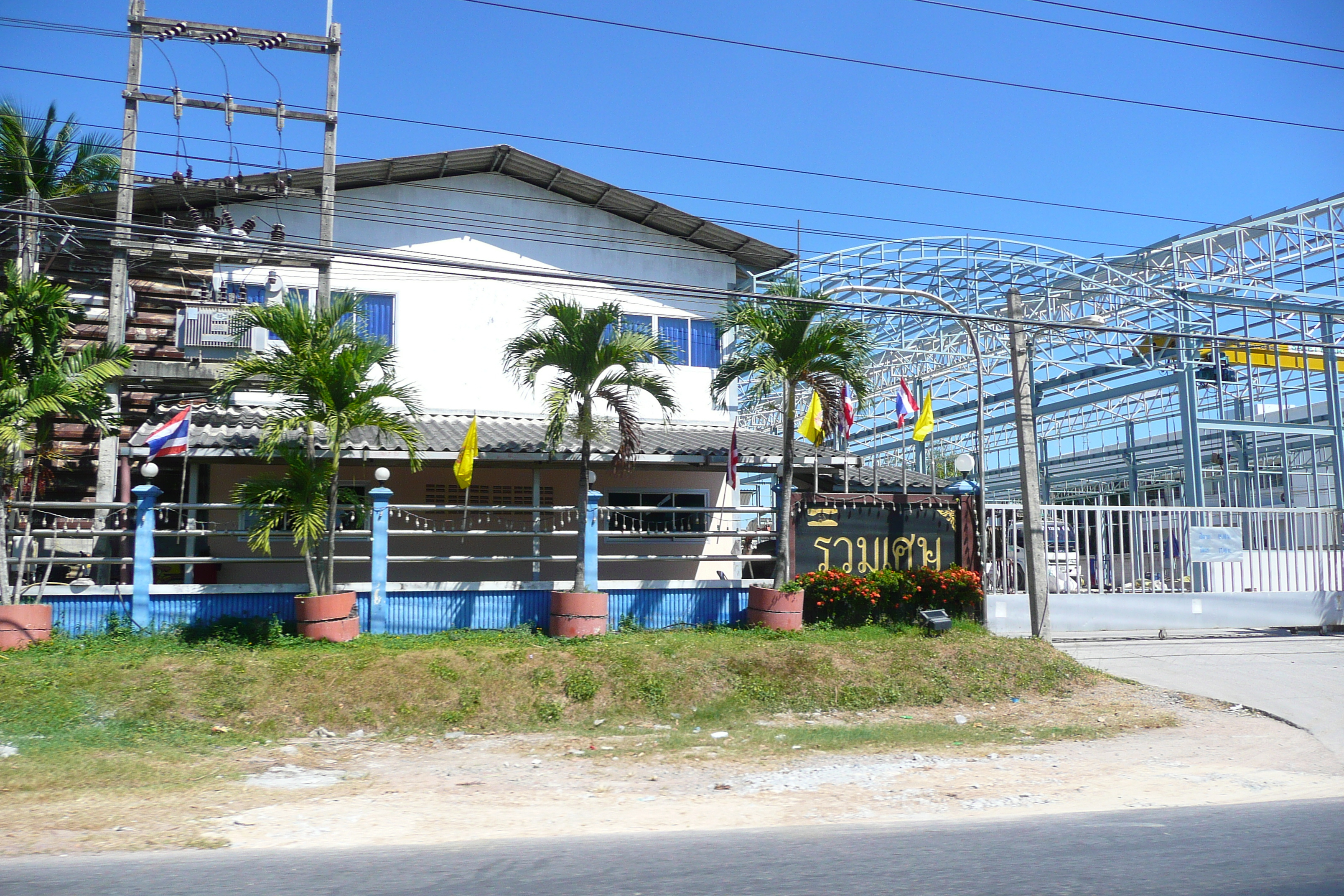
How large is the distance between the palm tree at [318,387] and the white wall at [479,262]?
422 centimetres

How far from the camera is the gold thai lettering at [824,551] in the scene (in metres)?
14.7

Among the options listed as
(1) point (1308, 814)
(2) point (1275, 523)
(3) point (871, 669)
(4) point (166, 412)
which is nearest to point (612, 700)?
(3) point (871, 669)

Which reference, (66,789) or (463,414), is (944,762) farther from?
(463,414)

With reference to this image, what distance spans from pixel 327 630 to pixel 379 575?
1.14m

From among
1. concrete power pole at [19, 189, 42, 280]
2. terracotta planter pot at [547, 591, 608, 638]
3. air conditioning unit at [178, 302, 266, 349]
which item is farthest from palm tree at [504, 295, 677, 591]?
concrete power pole at [19, 189, 42, 280]

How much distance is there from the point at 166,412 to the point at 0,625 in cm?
494

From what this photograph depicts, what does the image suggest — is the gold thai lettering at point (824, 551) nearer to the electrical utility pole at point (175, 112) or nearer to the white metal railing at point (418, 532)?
the white metal railing at point (418, 532)

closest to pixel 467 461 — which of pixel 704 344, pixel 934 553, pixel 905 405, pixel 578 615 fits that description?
pixel 578 615

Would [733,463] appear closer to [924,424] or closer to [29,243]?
[924,424]

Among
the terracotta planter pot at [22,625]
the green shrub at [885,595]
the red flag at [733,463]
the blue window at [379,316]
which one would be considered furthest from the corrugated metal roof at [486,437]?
the terracotta planter pot at [22,625]

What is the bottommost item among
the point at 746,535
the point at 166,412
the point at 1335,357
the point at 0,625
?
the point at 0,625

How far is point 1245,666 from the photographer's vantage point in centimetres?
1430

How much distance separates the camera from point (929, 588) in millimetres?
14414

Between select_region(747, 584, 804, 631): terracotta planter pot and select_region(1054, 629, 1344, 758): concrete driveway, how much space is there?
450 centimetres
